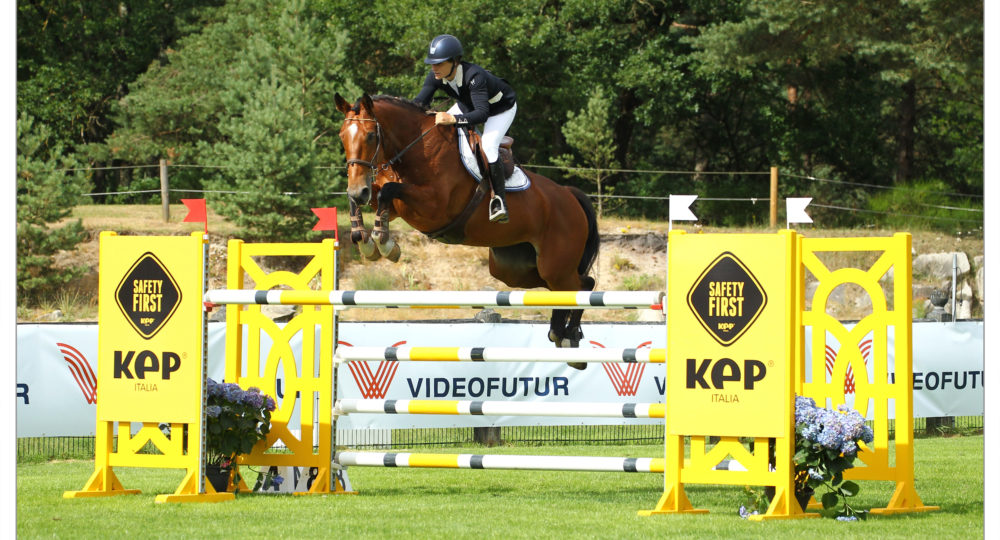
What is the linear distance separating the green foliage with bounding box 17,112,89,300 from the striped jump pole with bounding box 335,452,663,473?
11.6 meters

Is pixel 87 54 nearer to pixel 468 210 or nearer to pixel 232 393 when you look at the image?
pixel 232 393

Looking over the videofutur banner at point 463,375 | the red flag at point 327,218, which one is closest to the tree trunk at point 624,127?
the videofutur banner at point 463,375

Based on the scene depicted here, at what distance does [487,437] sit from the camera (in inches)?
352

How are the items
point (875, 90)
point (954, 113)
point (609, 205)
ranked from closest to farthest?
point (609, 205) < point (875, 90) < point (954, 113)

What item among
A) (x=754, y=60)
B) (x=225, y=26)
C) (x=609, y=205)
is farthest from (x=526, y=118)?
(x=225, y=26)

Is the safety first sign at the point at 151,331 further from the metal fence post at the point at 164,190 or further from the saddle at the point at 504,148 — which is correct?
the metal fence post at the point at 164,190

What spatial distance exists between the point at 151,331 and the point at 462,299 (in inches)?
69.8

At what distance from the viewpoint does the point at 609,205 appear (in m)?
20.0

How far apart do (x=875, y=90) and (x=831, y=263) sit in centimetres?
807

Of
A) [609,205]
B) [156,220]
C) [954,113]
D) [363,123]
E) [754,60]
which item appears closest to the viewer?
[363,123]

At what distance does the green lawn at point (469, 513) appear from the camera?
12.6 ft

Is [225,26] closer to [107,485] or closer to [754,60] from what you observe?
[754,60]

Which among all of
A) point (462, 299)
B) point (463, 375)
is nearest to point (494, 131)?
point (462, 299)

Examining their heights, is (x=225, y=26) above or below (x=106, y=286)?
above
